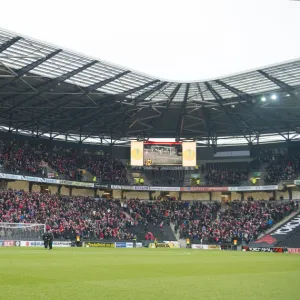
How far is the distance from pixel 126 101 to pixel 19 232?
62.9 feet

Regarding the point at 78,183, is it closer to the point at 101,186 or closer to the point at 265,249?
the point at 101,186

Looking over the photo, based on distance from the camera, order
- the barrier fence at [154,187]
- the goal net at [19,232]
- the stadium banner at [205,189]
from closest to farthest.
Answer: the goal net at [19,232] → the barrier fence at [154,187] → the stadium banner at [205,189]

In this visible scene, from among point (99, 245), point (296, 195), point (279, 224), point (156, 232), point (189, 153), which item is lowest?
point (99, 245)

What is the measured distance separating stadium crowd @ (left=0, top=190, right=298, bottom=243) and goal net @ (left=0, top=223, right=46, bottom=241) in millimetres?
3412

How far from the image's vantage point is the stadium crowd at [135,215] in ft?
160

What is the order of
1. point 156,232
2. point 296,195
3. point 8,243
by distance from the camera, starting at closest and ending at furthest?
point 8,243 < point 156,232 < point 296,195

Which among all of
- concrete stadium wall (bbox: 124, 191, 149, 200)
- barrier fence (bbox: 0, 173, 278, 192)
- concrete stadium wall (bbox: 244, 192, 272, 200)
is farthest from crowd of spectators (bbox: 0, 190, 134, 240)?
concrete stadium wall (bbox: 244, 192, 272, 200)

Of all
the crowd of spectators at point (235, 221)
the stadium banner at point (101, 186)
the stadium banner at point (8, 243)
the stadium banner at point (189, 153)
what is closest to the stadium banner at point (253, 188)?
the crowd of spectators at point (235, 221)

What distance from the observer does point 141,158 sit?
5619cm

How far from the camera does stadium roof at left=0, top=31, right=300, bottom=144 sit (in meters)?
40.9

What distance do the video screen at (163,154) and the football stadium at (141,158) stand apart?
0.40 ft

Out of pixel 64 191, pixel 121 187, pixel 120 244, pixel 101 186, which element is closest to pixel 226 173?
pixel 121 187

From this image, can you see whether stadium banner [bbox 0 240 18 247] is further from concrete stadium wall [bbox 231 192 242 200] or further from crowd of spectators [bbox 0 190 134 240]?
concrete stadium wall [bbox 231 192 242 200]

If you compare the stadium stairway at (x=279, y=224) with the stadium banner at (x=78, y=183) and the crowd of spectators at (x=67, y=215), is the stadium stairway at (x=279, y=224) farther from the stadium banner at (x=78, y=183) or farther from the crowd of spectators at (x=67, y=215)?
the stadium banner at (x=78, y=183)
